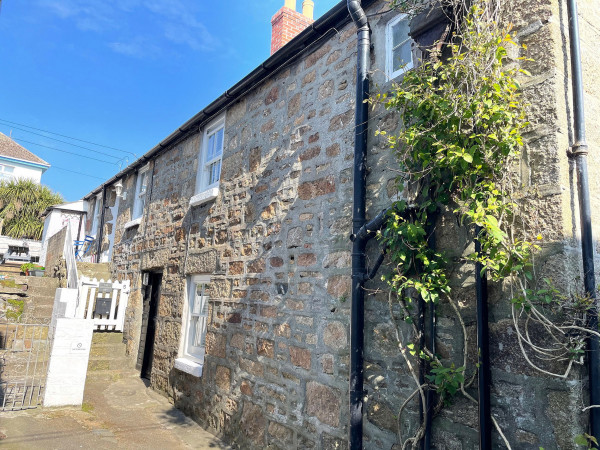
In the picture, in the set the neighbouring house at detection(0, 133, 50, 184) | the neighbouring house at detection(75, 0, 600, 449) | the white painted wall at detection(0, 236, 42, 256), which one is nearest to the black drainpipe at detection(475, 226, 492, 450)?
the neighbouring house at detection(75, 0, 600, 449)

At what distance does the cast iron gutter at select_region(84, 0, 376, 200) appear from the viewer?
14.4 ft

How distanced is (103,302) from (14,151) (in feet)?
87.8

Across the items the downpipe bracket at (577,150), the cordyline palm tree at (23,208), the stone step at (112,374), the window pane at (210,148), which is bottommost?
the stone step at (112,374)

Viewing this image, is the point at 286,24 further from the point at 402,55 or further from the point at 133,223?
the point at 133,223

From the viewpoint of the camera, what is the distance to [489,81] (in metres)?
2.60

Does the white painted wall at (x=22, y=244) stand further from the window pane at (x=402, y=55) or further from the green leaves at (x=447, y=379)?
the green leaves at (x=447, y=379)

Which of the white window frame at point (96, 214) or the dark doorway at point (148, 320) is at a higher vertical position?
the white window frame at point (96, 214)

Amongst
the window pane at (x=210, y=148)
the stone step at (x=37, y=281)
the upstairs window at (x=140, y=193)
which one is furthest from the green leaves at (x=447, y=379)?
the stone step at (x=37, y=281)

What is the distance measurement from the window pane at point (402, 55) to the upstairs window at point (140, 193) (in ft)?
22.9

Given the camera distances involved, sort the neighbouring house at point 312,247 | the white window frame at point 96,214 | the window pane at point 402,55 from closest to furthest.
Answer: the neighbouring house at point 312,247 < the window pane at point 402,55 < the white window frame at point 96,214

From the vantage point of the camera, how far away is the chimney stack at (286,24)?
7793mm

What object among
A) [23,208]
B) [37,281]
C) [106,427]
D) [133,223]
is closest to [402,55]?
[106,427]

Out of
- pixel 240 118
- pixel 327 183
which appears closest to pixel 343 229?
pixel 327 183

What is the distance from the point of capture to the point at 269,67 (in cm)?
532
